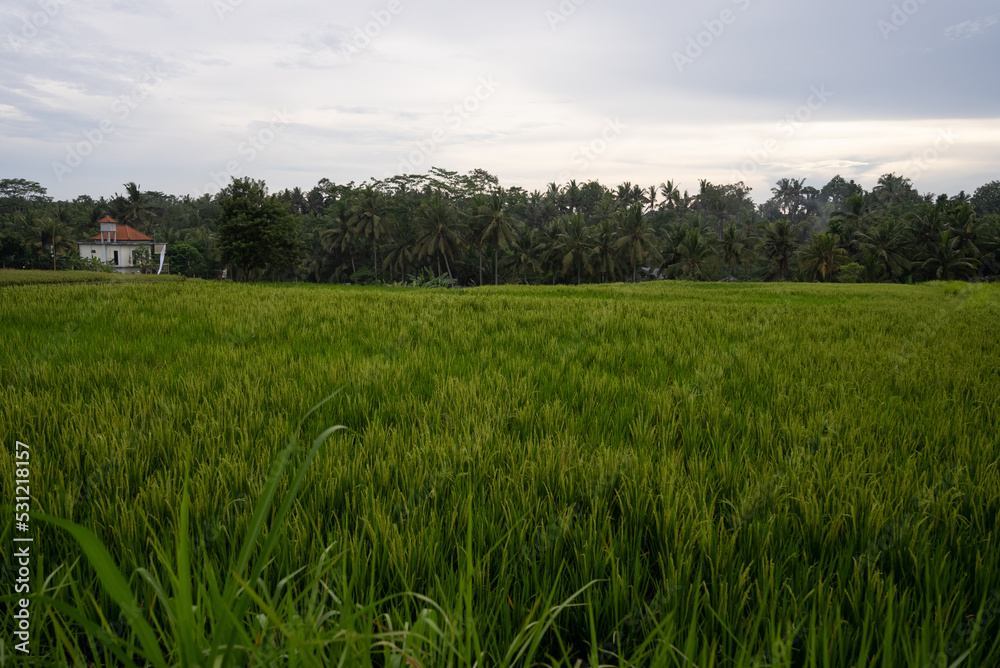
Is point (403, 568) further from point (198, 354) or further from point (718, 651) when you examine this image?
point (198, 354)

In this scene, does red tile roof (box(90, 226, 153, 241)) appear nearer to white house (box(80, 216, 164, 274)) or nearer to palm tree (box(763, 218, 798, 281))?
white house (box(80, 216, 164, 274))

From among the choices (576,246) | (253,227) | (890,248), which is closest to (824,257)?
(890,248)

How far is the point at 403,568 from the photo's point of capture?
1269mm

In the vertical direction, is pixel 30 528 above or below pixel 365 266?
below

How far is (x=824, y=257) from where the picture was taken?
40.3m

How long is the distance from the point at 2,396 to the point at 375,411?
6.54 ft

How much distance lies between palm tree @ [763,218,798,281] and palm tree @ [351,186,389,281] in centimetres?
3463

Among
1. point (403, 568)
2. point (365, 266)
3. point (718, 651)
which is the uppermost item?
point (365, 266)

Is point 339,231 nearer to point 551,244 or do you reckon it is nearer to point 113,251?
point 551,244

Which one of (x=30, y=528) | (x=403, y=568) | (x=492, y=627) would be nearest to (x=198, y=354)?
(x=30, y=528)

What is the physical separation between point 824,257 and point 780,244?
6.19 meters

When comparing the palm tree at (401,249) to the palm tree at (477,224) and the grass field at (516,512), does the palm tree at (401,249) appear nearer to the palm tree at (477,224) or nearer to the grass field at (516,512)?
the palm tree at (477,224)

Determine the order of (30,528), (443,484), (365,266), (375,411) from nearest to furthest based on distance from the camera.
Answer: (30,528) < (443,484) < (375,411) < (365,266)

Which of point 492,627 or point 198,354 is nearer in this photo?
point 492,627
